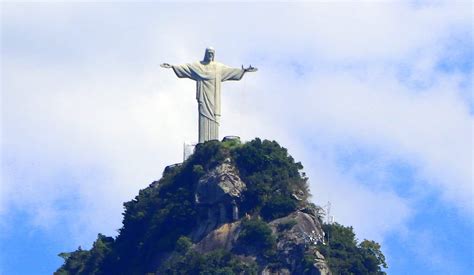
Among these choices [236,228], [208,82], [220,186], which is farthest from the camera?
[208,82]

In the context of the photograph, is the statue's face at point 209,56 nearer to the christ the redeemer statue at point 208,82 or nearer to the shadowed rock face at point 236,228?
the christ the redeemer statue at point 208,82

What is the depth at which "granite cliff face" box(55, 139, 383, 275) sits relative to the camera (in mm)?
109188

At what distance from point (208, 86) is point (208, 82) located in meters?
0.23

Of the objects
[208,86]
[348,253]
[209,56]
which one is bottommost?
[348,253]

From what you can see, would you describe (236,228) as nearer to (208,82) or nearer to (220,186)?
(220,186)

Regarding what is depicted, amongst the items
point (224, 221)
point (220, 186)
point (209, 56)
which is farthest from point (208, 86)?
point (224, 221)

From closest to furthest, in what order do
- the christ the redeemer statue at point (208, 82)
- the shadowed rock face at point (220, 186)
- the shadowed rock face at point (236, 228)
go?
1. the shadowed rock face at point (236, 228)
2. the shadowed rock face at point (220, 186)
3. the christ the redeemer statue at point (208, 82)

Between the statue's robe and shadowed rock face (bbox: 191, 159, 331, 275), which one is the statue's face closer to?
the statue's robe

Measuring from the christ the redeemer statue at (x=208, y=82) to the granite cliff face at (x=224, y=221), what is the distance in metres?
1.71

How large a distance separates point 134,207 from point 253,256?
417 inches

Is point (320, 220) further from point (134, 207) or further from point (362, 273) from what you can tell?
point (134, 207)

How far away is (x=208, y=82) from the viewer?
115688mm

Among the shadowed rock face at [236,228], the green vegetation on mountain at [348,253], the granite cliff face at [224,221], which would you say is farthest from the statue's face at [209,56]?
the green vegetation on mountain at [348,253]

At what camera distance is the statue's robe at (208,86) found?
378 feet
